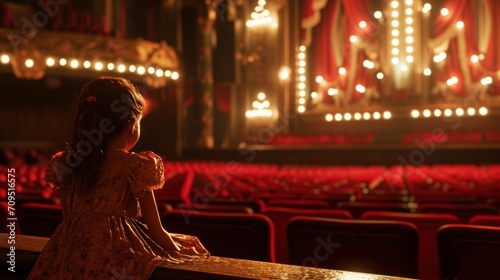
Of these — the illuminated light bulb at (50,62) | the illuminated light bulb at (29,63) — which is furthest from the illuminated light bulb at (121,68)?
the illuminated light bulb at (29,63)

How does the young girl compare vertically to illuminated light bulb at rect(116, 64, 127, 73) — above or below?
below

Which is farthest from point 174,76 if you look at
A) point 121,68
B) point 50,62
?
point 50,62

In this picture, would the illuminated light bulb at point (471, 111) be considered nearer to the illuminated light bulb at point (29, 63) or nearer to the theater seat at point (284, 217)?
the illuminated light bulb at point (29, 63)

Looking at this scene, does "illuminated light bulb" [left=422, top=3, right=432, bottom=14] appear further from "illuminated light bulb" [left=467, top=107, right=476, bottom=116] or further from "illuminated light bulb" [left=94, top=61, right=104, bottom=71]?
"illuminated light bulb" [left=94, top=61, right=104, bottom=71]

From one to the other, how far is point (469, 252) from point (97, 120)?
1204mm

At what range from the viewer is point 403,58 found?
14.2m

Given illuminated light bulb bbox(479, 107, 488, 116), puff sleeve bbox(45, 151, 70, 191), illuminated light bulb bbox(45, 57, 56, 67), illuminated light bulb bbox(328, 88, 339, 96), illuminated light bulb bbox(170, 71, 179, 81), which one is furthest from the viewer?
illuminated light bulb bbox(328, 88, 339, 96)

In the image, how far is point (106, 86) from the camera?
146 cm

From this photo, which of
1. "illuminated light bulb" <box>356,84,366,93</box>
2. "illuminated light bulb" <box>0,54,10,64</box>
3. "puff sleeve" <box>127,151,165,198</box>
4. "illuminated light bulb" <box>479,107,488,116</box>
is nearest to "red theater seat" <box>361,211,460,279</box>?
"puff sleeve" <box>127,151,165,198</box>

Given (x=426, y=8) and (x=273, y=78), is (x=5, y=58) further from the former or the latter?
(x=426, y=8)

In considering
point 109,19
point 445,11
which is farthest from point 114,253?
point 109,19

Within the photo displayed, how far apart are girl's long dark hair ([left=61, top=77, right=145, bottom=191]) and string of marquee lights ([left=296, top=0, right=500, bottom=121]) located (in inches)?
515

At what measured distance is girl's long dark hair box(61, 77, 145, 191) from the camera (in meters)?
1.46

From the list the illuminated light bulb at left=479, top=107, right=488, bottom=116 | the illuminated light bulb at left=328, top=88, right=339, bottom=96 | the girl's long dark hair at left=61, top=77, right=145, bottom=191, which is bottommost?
the girl's long dark hair at left=61, top=77, right=145, bottom=191
